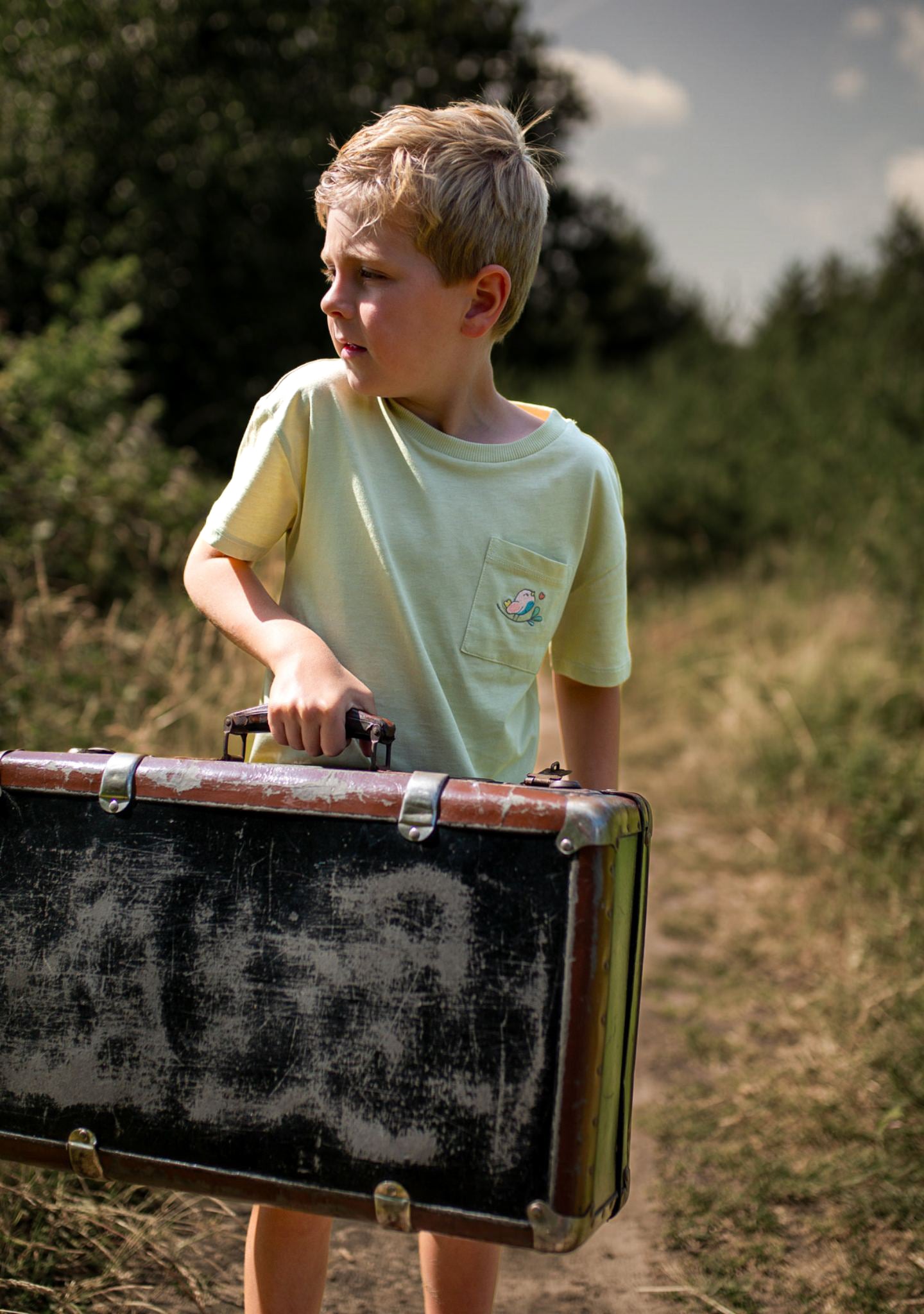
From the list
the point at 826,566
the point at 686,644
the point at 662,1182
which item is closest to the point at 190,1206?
the point at 662,1182

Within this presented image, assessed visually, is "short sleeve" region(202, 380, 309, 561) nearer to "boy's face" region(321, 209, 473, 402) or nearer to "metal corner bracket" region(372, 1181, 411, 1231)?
"boy's face" region(321, 209, 473, 402)

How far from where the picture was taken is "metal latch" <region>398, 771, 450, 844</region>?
3.65 ft

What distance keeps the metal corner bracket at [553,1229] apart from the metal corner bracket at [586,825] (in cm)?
34

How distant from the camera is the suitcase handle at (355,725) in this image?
47.6 inches

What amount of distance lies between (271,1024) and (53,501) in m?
4.05

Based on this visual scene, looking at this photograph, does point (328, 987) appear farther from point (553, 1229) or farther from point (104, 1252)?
point (104, 1252)

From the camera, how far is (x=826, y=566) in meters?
8.37

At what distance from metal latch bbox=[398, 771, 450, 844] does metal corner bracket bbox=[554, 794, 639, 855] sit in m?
0.13

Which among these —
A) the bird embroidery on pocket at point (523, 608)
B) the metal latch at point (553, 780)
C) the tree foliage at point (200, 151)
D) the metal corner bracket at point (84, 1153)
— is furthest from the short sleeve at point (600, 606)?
the tree foliage at point (200, 151)

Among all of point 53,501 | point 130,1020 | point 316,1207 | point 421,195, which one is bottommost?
point 316,1207

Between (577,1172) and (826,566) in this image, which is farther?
(826,566)

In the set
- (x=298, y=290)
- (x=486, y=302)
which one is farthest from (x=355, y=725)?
(x=298, y=290)

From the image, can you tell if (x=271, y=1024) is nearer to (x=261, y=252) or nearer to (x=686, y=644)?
(x=686, y=644)

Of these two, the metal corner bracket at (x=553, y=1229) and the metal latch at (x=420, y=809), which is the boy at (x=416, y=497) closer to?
the metal latch at (x=420, y=809)
